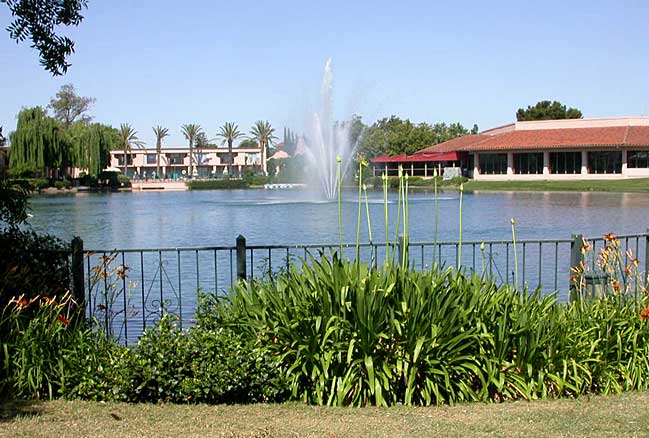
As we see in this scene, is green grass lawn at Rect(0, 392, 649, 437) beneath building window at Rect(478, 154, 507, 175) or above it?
beneath

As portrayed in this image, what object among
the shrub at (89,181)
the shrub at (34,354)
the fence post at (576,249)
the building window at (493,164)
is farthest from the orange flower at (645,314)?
the shrub at (89,181)

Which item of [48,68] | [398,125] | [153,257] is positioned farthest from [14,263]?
[398,125]

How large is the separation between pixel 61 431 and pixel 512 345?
3.68 m

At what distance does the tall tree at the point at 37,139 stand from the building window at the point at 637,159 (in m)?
49.2

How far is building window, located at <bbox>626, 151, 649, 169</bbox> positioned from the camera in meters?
70.1

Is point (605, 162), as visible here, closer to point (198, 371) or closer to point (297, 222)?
point (297, 222)

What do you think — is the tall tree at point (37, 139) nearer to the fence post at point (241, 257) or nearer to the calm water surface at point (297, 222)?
the calm water surface at point (297, 222)

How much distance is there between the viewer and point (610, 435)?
221 inches

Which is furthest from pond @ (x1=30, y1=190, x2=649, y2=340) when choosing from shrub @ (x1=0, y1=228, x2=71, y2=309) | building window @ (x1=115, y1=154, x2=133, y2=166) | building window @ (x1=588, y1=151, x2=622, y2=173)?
building window @ (x1=115, y1=154, x2=133, y2=166)

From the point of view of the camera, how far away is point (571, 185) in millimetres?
64312

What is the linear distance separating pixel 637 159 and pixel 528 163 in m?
9.38

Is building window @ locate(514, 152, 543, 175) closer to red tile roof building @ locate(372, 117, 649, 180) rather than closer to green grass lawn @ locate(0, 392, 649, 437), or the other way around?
red tile roof building @ locate(372, 117, 649, 180)

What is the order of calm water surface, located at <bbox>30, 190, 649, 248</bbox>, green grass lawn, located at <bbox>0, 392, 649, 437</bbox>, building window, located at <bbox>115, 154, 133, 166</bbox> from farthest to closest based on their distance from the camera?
building window, located at <bbox>115, 154, 133, 166</bbox>
calm water surface, located at <bbox>30, 190, 649, 248</bbox>
green grass lawn, located at <bbox>0, 392, 649, 437</bbox>

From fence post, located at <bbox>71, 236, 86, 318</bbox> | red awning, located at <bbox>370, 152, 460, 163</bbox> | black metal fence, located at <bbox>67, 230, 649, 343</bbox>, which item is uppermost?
red awning, located at <bbox>370, 152, 460, 163</bbox>
